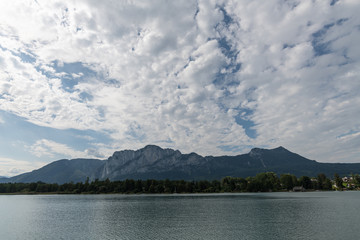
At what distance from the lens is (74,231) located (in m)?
65.0

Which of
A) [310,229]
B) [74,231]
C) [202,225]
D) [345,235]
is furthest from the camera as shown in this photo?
[202,225]

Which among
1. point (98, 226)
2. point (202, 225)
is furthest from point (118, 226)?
point (202, 225)

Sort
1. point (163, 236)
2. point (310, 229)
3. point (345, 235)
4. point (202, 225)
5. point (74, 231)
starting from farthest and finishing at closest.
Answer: point (202, 225)
point (74, 231)
point (310, 229)
point (163, 236)
point (345, 235)

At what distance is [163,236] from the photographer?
56.9m

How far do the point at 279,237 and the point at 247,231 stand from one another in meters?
8.89

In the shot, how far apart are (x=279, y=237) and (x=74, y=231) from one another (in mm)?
54540

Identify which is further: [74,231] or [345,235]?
[74,231]

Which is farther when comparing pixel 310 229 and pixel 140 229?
pixel 140 229

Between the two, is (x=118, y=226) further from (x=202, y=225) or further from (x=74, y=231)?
(x=202, y=225)

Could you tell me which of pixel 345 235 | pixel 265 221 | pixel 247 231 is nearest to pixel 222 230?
pixel 247 231

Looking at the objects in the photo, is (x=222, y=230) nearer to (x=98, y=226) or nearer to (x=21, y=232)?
(x=98, y=226)

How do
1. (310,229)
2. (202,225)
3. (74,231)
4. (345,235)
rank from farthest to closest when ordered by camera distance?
(202,225) → (74,231) → (310,229) → (345,235)

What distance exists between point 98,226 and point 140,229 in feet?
51.5

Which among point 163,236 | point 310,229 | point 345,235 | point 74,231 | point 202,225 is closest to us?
point 345,235
